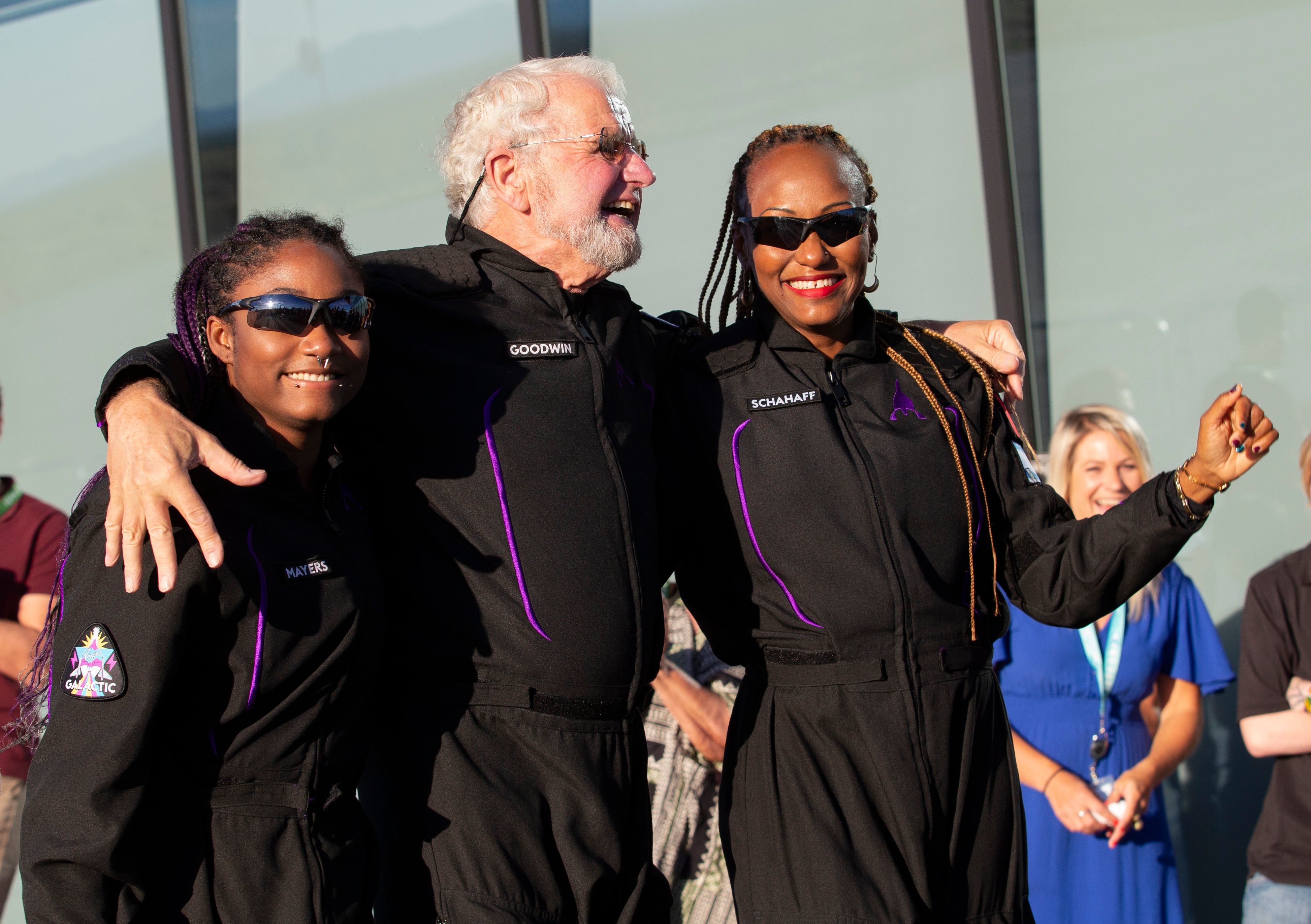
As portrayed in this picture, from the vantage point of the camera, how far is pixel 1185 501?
2209 mm

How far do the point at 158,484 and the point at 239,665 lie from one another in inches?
11.9

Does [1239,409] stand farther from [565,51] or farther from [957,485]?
[565,51]

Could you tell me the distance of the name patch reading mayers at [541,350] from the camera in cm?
232

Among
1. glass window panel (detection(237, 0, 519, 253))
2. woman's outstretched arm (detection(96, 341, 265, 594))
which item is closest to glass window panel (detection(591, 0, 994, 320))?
glass window panel (detection(237, 0, 519, 253))

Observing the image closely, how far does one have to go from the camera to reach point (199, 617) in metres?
1.82

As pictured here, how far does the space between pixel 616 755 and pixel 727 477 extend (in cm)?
57

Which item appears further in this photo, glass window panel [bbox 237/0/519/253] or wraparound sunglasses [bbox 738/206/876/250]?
glass window panel [bbox 237/0/519/253]

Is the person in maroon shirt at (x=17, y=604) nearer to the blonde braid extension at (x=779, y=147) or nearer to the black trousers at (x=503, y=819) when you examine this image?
the black trousers at (x=503, y=819)

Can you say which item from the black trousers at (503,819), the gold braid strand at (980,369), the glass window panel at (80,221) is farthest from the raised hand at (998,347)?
the glass window panel at (80,221)

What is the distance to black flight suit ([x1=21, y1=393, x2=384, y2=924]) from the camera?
5.67 feet

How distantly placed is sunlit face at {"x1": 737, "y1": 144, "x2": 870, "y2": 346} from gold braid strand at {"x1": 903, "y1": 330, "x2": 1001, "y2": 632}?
247mm

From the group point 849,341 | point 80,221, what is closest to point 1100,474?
point 849,341

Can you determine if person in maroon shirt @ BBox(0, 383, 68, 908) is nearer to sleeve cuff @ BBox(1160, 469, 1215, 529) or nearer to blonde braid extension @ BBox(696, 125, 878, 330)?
blonde braid extension @ BBox(696, 125, 878, 330)

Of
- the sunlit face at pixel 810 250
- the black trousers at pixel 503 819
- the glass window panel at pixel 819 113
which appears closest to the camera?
the black trousers at pixel 503 819
